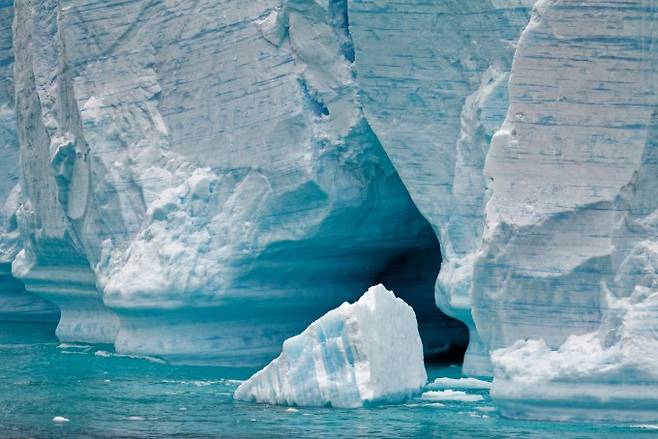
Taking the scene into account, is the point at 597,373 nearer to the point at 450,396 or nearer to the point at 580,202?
the point at 580,202

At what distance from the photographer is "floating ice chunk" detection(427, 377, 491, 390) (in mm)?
14508

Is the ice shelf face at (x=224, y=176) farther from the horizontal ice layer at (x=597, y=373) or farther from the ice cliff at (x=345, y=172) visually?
the horizontal ice layer at (x=597, y=373)

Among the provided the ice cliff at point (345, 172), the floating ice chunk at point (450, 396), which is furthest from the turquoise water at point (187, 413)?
the ice cliff at point (345, 172)

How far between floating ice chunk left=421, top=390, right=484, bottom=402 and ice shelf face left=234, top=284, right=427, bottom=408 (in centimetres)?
32

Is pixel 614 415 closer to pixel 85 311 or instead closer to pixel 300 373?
pixel 300 373

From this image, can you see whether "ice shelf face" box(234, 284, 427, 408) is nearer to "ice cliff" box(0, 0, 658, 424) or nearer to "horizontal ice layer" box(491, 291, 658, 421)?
"ice cliff" box(0, 0, 658, 424)

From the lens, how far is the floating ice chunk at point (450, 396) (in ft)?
45.5

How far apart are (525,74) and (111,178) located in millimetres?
5952

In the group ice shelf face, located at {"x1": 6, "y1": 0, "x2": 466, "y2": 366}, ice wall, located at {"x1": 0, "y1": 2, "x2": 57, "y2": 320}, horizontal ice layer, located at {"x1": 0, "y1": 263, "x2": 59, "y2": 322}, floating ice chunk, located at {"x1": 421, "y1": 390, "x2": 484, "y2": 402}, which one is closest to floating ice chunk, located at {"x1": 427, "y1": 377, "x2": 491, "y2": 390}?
floating ice chunk, located at {"x1": 421, "y1": 390, "x2": 484, "y2": 402}

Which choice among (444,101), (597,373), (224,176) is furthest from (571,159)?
(224,176)

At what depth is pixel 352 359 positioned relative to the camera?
13.3 meters

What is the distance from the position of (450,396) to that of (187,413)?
87.4 inches

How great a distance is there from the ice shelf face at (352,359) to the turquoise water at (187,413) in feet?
0.51

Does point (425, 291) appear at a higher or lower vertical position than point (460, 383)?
lower
